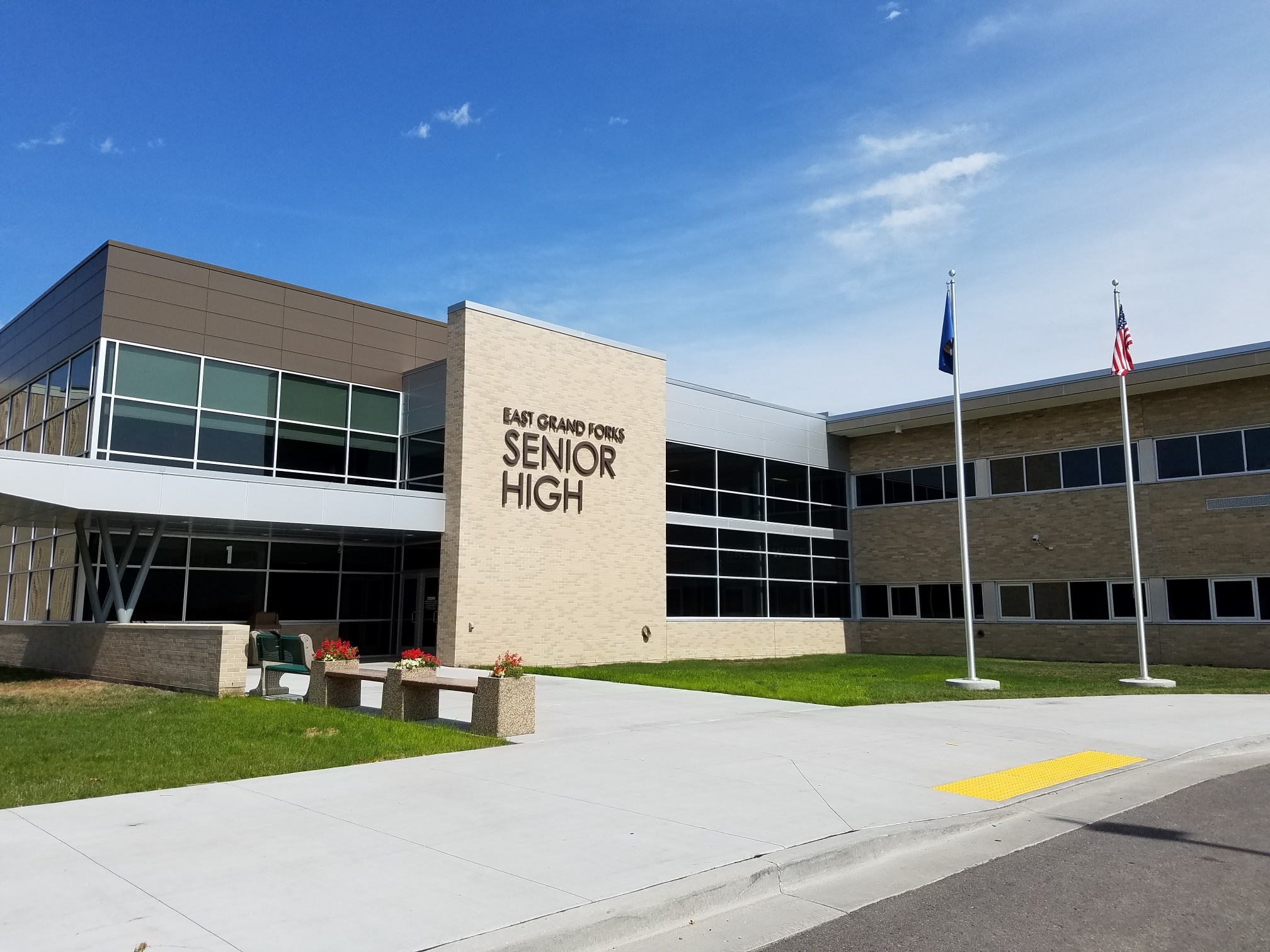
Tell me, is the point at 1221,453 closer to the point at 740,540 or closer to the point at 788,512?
the point at 788,512

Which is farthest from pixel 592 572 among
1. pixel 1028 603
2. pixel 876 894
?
pixel 876 894

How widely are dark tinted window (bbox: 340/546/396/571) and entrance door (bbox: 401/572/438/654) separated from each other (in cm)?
56

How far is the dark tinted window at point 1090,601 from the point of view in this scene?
2906 centimetres

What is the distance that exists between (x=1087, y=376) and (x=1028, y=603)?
7.24 m

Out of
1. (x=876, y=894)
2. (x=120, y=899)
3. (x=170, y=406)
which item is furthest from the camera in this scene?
(x=170, y=406)

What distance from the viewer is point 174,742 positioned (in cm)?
1066

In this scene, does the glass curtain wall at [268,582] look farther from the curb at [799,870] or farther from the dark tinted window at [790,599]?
the curb at [799,870]

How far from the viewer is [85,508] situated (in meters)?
17.3

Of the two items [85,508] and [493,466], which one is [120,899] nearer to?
[85,508]

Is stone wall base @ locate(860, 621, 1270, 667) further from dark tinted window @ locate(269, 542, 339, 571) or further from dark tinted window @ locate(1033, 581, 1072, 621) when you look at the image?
dark tinted window @ locate(269, 542, 339, 571)

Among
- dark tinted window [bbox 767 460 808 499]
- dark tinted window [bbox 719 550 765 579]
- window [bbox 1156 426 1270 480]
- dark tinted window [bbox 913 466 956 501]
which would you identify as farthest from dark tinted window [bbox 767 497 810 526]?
window [bbox 1156 426 1270 480]

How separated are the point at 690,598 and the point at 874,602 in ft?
30.0

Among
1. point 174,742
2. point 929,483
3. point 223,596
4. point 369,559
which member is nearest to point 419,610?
point 369,559

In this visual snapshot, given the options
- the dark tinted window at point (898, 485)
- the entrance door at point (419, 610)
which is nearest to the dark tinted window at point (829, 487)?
the dark tinted window at point (898, 485)
